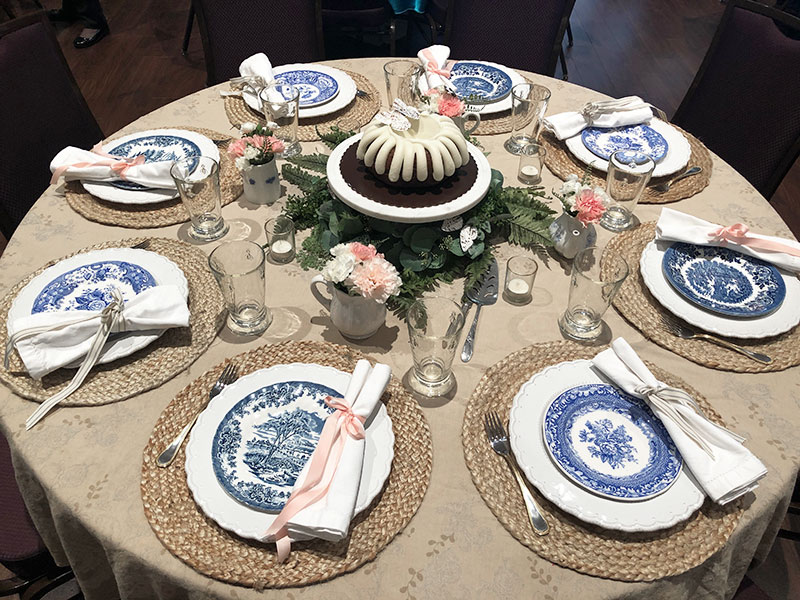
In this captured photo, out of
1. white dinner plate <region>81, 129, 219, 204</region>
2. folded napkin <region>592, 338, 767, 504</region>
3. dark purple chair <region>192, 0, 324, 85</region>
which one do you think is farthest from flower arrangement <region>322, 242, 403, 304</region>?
dark purple chair <region>192, 0, 324, 85</region>

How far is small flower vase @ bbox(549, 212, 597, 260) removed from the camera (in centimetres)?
129

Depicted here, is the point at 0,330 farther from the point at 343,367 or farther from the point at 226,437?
the point at 343,367

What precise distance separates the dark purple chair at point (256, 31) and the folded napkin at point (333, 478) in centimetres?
168

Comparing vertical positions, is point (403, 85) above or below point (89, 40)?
above

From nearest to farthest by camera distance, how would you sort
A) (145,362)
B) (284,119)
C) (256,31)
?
(145,362)
(284,119)
(256,31)

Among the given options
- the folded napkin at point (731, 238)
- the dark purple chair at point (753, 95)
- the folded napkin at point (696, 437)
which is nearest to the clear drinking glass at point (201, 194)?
the folded napkin at point (696, 437)

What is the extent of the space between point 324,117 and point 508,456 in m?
1.12

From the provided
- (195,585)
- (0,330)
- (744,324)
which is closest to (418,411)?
(195,585)

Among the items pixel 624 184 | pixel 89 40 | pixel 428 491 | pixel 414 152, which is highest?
pixel 414 152

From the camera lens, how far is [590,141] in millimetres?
1571

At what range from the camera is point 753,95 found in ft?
Answer: 5.84

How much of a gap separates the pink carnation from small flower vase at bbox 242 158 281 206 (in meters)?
0.69

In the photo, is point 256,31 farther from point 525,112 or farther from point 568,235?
point 568,235

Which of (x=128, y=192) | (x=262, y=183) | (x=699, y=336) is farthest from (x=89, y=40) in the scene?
(x=699, y=336)
